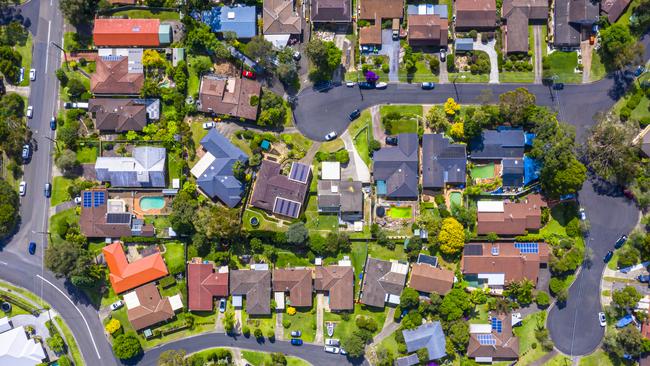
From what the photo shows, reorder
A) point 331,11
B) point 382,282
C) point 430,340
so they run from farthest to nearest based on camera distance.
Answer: point 331,11 → point 382,282 → point 430,340

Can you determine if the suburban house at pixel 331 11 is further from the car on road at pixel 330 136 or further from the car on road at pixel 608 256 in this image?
the car on road at pixel 608 256

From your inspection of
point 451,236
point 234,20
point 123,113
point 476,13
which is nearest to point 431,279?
point 451,236

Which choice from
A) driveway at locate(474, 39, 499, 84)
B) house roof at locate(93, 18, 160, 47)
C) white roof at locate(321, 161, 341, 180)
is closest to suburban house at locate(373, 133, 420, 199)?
white roof at locate(321, 161, 341, 180)

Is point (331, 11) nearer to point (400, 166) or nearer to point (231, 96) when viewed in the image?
point (231, 96)

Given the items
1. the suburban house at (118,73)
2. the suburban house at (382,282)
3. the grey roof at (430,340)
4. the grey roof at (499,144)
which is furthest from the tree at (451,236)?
the suburban house at (118,73)

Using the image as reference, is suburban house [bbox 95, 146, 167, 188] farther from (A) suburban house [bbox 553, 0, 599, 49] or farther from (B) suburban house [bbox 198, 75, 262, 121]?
(A) suburban house [bbox 553, 0, 599, 49]

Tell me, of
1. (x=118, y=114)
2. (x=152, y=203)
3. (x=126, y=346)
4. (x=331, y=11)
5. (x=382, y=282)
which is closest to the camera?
(x=126, y=346)

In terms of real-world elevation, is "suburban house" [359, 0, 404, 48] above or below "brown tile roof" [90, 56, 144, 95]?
above
